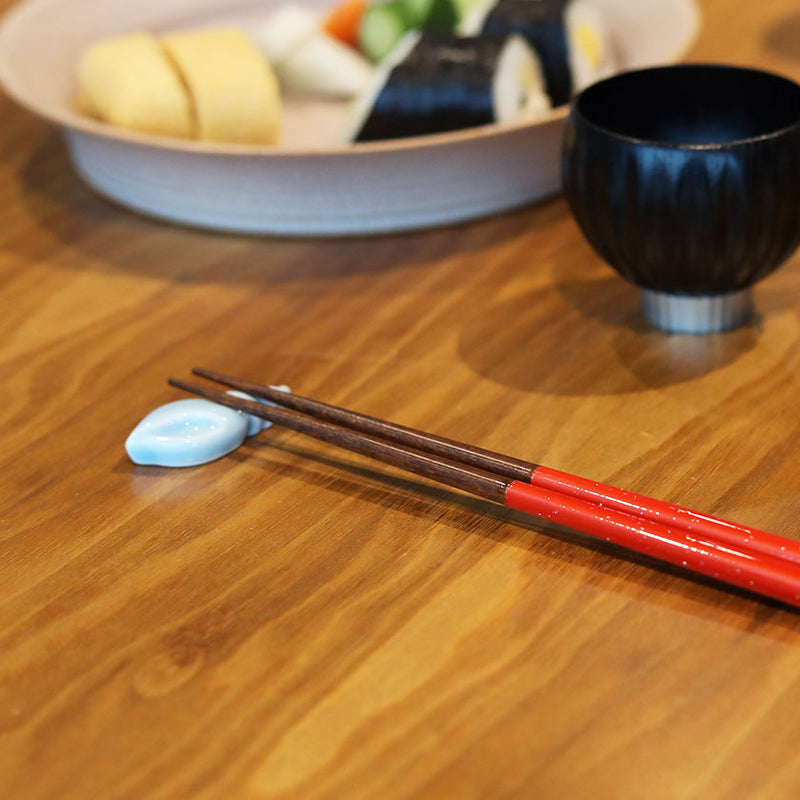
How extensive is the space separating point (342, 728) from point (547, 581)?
0.12m

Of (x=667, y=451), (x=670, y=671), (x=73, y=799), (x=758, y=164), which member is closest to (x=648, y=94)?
(x=758, y=164)

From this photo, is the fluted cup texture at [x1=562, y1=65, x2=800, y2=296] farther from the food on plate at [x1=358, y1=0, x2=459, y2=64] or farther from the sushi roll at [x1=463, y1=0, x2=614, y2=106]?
the food on plate at [x1=358, y1=0, x2=459, y2=64]

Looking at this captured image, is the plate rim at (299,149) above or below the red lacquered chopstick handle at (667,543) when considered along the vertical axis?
above


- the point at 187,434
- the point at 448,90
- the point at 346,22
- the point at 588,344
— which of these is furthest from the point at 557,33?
the point at 187,434

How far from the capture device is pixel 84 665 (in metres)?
0.46

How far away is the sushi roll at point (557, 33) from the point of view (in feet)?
2.95

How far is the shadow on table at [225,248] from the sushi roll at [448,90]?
0.27 ft

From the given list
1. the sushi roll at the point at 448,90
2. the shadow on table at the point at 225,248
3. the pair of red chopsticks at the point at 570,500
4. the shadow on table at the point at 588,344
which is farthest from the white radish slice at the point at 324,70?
the pair of red chopsticks at the point at 570,500

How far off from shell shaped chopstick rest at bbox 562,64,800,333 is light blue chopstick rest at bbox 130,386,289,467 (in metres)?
0.23

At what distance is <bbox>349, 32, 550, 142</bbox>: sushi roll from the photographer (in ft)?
2.73

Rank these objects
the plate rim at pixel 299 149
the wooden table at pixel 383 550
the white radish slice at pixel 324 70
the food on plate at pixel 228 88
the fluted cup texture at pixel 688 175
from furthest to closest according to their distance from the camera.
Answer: the white radish slice at pixel 324 70, the food on plate at pixel 228 88, the plate rim at pixel 299 149, the fluted cup texture at pixel 688 175, the wooden table at pixel 383 550

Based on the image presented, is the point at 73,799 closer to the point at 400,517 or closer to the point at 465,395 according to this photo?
the point at 400,517

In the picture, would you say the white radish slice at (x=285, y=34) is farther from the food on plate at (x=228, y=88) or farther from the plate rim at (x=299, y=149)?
the plate rim at (x=299, y=149)

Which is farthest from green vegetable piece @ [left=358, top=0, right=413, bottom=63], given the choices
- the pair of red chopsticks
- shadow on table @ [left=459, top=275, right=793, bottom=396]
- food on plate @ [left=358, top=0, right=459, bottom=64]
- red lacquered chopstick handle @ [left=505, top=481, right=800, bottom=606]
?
red lacquered chopstick handle @ [left=505, top=481, right=800, bottom=606]
